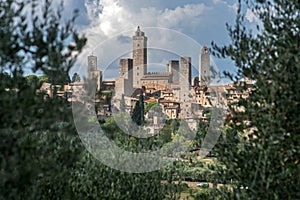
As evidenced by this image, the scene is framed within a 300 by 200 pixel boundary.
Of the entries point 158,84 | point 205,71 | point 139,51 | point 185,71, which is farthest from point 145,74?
point 205,71

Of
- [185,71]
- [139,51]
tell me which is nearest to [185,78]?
[185,71]

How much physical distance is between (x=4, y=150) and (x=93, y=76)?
1042 mm

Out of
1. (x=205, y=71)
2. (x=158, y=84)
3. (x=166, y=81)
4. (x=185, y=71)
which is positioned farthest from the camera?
(x=166, y=81)

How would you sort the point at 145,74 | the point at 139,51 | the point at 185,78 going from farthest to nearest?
1. the point at 185,78
2. the point at 145,74
3. the point at 139,51

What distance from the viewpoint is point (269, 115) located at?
16.2ft

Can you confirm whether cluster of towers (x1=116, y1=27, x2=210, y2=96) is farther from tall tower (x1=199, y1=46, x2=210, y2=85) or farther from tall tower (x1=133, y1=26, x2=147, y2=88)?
tall tower (x1=199, y1=46, x2=210, y2=85)

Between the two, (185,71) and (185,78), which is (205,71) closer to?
(185,78)

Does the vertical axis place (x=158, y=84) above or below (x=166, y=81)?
below

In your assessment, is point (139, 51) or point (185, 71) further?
point (185, 71)

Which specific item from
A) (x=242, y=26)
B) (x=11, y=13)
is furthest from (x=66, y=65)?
(x=242, y=26)

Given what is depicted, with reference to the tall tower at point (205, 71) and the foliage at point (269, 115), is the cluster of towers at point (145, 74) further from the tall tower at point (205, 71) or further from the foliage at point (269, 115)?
the foliage at point (269, 115)

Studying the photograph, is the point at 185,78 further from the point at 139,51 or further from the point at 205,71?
the point at 205,71

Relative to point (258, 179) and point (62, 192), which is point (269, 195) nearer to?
point (258, 179)

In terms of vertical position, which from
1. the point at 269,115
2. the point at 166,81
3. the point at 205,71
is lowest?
the point at 269,115
